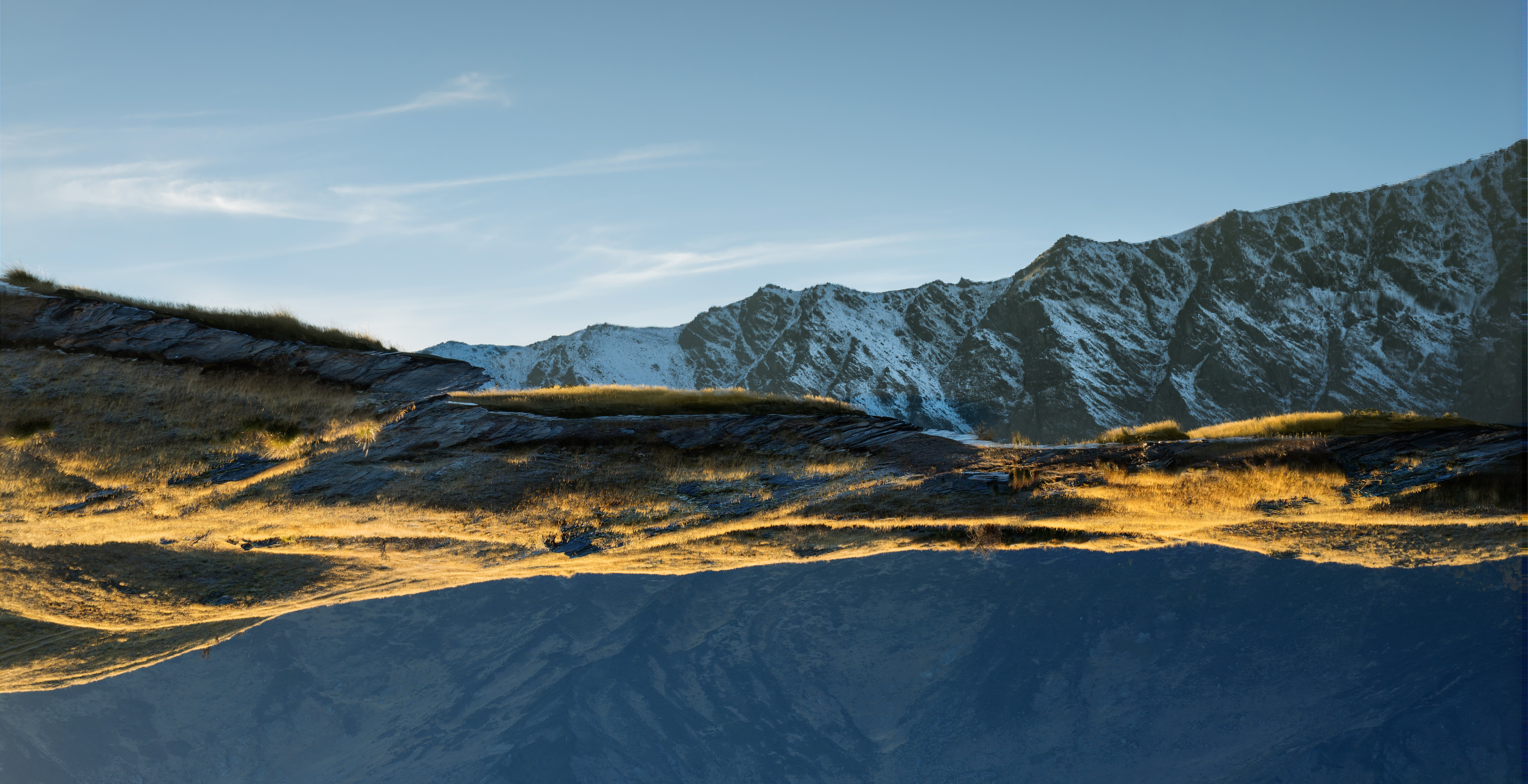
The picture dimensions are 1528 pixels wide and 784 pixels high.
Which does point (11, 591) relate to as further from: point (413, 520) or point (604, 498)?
point (604, 498)

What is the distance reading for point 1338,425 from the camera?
21688 mm

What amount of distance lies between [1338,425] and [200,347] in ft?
98.8

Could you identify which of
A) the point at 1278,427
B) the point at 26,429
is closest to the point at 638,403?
the point at 26,429

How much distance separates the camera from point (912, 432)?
2323cm

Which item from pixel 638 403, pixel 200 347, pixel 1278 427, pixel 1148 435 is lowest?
pixel 1148 435

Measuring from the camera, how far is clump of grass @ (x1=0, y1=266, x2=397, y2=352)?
15891mm

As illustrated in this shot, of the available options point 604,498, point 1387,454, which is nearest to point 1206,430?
point 1387,454

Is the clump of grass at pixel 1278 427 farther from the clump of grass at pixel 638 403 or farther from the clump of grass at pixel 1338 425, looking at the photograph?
the clump of grass at pixel 638 403

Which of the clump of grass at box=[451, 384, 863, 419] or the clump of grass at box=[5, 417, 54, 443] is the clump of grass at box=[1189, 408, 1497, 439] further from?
the clump of grass at box=[5, 417, 54, 443]

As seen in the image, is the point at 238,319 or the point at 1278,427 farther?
the point at 1278,427

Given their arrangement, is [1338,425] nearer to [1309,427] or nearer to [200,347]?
[1309,427]

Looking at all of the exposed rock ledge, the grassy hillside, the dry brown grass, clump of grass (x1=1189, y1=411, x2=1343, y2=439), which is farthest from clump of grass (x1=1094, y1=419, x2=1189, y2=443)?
the exposed rock ledge

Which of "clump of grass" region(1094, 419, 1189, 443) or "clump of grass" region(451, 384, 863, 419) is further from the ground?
"clump of grass" region(451, 384, 863, 419)

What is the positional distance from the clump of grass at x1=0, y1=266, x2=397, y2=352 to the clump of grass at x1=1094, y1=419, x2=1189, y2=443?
21734 millimetres
